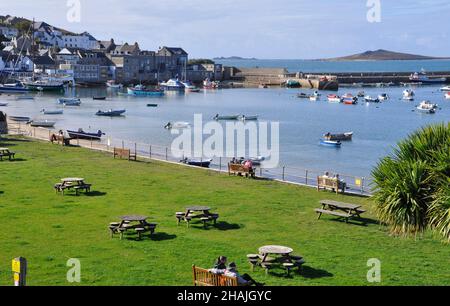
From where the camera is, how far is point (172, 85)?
18775 cm

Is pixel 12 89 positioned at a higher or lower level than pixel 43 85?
lower

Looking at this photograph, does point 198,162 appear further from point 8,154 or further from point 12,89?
point 12,89

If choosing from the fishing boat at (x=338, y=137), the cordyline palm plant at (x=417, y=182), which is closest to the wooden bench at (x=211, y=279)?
the cordyline palm plant at (x=417, y=182)

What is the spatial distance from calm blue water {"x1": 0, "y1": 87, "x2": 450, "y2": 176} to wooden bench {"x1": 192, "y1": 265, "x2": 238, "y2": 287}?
35.6 m

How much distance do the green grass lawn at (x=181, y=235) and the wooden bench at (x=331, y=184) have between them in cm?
95

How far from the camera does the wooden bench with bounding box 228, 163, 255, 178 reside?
33906 mm

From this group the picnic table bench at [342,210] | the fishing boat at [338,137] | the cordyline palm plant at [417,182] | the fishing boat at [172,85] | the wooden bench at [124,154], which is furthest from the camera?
the fishing boat at [172,85]

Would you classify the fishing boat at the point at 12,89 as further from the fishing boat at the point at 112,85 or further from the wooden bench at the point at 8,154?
the wooden bench at the point at 8,154

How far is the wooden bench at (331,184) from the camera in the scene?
30.0 meters

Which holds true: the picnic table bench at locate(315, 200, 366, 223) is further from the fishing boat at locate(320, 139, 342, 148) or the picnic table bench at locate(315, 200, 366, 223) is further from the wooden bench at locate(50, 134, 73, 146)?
the fishing boat at locate(320, 139, 342, 148)

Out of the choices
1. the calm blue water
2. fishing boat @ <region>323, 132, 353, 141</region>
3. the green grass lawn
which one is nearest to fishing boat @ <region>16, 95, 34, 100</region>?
the calm blue water

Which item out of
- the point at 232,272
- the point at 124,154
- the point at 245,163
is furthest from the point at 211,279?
the point at 124,154

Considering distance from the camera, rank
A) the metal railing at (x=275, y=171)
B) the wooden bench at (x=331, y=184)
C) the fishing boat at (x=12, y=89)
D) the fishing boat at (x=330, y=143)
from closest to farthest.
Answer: the wooden bench at (x=331, y=184), the metal railing at (x=275, y=171), the fishing boat at (x=330, y=143), the fishing boat at (x=12, y=89)

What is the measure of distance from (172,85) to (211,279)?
175 meters
